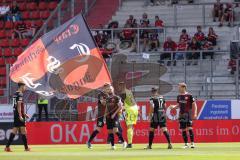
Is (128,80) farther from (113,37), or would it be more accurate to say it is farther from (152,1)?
(152,1)

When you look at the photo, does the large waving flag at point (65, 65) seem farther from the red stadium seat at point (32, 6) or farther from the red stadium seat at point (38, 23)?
the red stadium seat at point (32, 6)

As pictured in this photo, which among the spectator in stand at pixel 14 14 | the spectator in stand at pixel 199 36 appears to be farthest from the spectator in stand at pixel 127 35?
the spectator in stand at pixel 14 14

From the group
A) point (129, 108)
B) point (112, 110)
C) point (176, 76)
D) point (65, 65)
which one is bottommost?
point (129, 108)

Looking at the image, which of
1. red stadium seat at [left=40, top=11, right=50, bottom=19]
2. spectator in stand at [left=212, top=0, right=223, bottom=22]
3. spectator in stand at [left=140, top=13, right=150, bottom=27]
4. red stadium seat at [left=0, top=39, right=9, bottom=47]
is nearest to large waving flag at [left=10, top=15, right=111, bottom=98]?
spectator in stand at [left=140, top=13, right=150, bottom=27]

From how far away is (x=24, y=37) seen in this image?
159ft

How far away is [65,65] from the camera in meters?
34.9

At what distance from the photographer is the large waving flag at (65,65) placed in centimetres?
3450

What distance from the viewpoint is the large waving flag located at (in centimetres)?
3450

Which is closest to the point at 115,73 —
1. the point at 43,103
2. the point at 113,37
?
the point at 43,103

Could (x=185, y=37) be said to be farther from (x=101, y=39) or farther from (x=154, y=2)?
(x=154, y=2)

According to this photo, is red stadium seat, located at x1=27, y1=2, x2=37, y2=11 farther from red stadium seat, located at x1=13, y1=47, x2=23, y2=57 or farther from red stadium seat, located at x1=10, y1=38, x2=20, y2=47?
red stadium seat, located at x1=13, y1=47, x2=23, y2=57

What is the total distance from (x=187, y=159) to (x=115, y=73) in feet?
55.6

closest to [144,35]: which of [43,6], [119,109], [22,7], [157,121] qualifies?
Result: [43,6]

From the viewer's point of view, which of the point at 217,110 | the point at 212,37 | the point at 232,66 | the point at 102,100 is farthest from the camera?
the point at 212,37
